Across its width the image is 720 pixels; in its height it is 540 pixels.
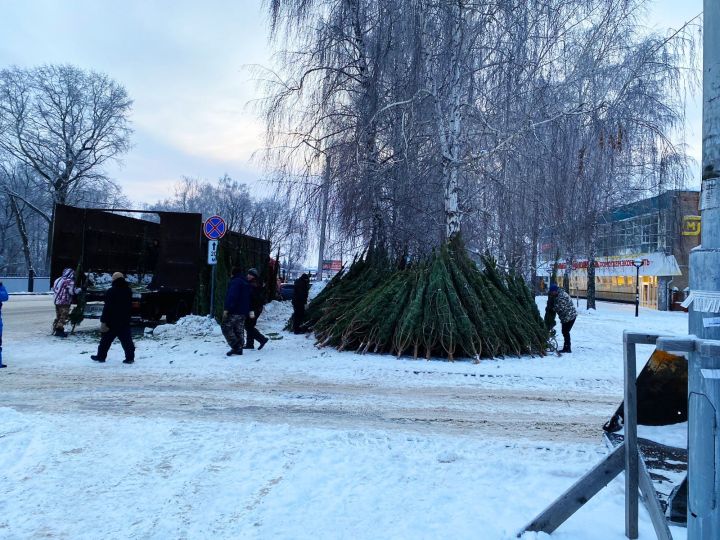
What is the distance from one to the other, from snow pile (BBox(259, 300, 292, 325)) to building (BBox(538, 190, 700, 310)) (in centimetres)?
920

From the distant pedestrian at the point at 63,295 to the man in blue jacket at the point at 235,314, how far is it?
14.6 ft

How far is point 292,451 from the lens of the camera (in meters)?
4.69

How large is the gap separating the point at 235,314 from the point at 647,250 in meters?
36.0

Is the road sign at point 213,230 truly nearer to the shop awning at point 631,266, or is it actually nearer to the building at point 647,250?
the building at point 647,250

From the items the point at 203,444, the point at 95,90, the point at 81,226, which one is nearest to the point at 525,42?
Result: the point at 203,444

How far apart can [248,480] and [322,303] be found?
10.2 meters

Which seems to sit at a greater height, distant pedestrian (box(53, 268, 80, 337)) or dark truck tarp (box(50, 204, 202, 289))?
dark truck tarp (box(50, 204, 202, 289))

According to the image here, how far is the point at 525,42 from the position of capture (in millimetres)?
10984

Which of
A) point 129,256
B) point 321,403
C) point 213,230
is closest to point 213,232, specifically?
point 213,230

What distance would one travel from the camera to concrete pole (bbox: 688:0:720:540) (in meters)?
2.04

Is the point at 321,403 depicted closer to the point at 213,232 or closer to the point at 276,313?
the point at 213,232

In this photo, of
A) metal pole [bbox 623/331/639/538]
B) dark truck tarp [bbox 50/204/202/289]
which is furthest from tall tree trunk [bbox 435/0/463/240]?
metal pole [bbox 623/331/639/538]

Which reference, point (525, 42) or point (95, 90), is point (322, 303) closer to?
point (525, 42)

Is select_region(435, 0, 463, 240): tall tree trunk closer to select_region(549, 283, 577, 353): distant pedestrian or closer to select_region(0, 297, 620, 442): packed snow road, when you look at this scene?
select_region(549, 283, 577, 353): distant pedestrian
